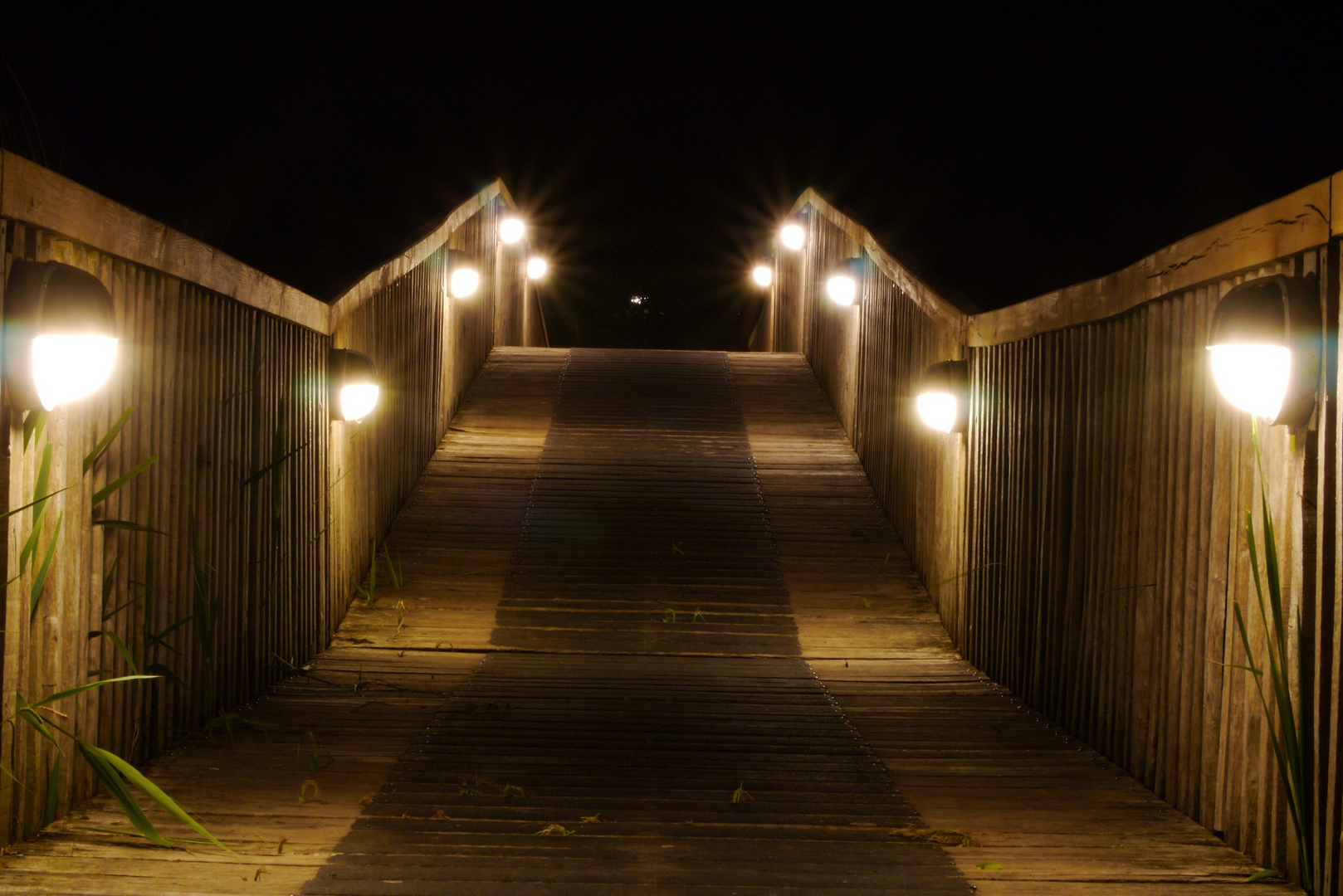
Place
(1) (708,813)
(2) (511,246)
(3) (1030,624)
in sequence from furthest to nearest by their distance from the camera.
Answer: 1. (2) (511,246)
2. (3) (1030,624)
3. (1) (708,813)

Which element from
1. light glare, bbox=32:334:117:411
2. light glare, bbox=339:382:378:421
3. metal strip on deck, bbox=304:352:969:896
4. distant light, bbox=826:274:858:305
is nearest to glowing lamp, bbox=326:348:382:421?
light glare, bbox=339:382:378:421

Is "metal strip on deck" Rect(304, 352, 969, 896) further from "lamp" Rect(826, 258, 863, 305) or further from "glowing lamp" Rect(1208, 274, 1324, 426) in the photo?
"lamp" Rect(826, 258, 863, 305)

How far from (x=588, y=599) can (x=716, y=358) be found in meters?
5.24

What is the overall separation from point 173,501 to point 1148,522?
331 cm

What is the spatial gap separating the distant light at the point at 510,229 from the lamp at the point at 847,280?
16.2ft

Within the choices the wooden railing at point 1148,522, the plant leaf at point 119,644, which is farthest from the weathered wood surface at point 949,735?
the plant leaf at point 119,644

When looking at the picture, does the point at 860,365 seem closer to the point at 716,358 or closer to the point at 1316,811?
the point at 716,358

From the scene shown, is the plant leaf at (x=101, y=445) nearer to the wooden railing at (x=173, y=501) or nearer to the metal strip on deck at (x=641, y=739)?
the wooden railing at (x=173, y=501)

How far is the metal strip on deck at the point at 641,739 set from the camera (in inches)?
106

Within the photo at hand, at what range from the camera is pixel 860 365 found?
324 inches

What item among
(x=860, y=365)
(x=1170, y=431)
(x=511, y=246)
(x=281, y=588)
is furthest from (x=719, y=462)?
(x=511, y=246)

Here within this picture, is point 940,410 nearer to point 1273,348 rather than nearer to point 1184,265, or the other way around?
point 1184,265

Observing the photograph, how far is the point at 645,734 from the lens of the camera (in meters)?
3.95

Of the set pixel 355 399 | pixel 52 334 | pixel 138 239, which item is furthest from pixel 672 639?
pixel 52 334
